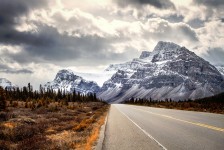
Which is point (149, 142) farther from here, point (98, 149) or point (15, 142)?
point (15, 142)

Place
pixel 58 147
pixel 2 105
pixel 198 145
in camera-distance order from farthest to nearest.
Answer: pixel 2 105
pixel 58 147
pixel 198 145

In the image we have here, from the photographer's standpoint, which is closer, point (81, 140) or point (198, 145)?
point (198, 145)

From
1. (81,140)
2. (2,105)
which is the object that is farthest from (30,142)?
(2,105)

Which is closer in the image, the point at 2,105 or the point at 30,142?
the point at 30,142

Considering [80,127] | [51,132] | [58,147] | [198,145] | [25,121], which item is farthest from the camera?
[25,121]

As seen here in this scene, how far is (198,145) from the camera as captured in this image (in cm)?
1132

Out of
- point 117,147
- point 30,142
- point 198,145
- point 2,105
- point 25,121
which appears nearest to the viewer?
point 198,145

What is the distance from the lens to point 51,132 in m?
19.0

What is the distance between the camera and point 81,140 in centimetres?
1520

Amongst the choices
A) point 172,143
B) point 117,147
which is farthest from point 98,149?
point 172,143

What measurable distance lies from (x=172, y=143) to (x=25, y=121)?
567 inches

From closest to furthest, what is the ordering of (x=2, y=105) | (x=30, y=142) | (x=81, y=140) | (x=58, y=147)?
(x=58, y=147)
(x=30, y=142)
(x=81, y=140)
(x=2, y=105)

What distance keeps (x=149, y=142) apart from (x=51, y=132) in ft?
27.1

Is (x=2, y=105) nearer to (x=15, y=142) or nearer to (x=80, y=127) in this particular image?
(x=80, y=127)
